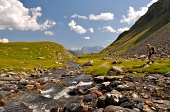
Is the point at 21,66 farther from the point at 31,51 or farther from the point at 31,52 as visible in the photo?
the point at 31,51

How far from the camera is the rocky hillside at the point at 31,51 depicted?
11512 centimetres

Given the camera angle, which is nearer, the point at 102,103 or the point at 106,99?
the point at 106,99

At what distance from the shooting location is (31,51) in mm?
132000

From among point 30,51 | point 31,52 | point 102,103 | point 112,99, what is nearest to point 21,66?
point 102,103

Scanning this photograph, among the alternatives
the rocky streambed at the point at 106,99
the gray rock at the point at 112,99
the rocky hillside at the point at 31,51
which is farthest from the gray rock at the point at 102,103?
the rocky hillside at the point at 31,51

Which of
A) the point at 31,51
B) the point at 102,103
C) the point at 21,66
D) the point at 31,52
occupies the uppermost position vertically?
the point at 31,51

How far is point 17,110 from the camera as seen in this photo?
20.6 metres

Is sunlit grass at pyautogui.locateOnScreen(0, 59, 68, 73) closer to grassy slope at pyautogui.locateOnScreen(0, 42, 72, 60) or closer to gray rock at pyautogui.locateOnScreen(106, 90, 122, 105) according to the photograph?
grassy slope at pyautogui.locateOnScreen(0, 42, 72, 60)

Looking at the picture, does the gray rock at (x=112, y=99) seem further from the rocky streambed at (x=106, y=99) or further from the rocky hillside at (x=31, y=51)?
the rocky hillside at (x=31, y=51)

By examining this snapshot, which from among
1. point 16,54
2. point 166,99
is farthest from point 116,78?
point 16,54

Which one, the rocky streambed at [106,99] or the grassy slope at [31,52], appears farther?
the grassy slope at [31,52]

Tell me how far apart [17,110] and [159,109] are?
14638 millimetres

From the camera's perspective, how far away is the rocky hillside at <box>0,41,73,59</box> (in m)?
115

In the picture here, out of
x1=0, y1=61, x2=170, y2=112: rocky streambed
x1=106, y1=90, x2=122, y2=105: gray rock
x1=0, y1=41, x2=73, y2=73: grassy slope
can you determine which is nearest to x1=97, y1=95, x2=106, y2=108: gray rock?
x1=0, y1=61, x2=170, y2=112: rocky streambed
